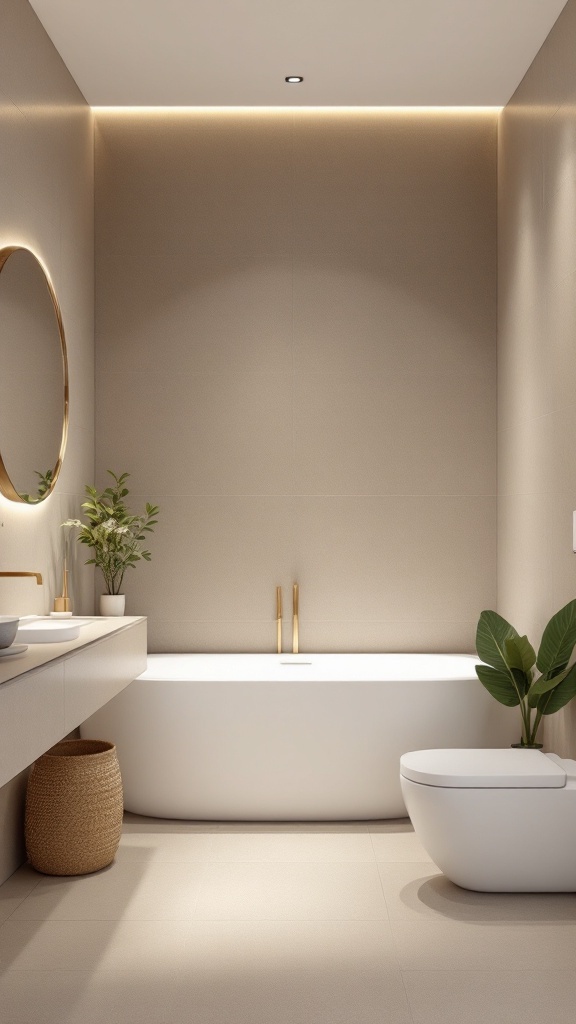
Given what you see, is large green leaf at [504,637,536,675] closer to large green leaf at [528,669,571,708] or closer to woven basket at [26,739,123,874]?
large green leaf at [528,669,571,708]

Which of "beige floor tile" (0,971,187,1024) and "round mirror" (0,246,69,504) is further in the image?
"round mirror" (0,246,69,504)

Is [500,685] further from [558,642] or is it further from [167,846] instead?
[167,846]

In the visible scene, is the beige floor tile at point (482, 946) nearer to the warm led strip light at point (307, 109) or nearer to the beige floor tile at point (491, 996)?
the beige floor tile at point (491, 996)

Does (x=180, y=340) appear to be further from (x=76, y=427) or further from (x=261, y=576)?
(x=261, y=576)

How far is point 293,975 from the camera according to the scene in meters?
2.51

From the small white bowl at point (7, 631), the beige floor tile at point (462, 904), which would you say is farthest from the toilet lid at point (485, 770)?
the small white bowl at point (7, 631)

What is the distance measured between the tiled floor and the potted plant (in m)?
1.22

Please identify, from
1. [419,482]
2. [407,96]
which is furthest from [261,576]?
[407,96]

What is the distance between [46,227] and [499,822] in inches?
105

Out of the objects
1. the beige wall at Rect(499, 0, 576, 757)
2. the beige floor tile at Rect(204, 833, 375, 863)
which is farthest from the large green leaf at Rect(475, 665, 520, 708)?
the beige floor tile at Rect(204, 833, 375, 863)

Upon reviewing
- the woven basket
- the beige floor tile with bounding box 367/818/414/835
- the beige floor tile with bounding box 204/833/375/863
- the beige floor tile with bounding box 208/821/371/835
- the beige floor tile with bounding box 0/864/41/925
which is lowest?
the beige floor tile with bounding box 0/864/41/925

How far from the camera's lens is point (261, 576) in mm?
4473

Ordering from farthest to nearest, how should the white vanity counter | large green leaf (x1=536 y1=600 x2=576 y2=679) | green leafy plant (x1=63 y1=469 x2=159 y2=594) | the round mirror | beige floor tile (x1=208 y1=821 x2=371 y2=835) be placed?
1. green leafy plant (x1=63 y1=469 x2=159 y2=594)
2. beige floor tile (x1=208 y1=821 x2=371 y2=835)
3. large green leaf (x1=536 y1=600 x2=576 y2=679)
4. the round mirror
5. the white vanity counter

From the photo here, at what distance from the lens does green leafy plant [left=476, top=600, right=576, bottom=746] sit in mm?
3287
